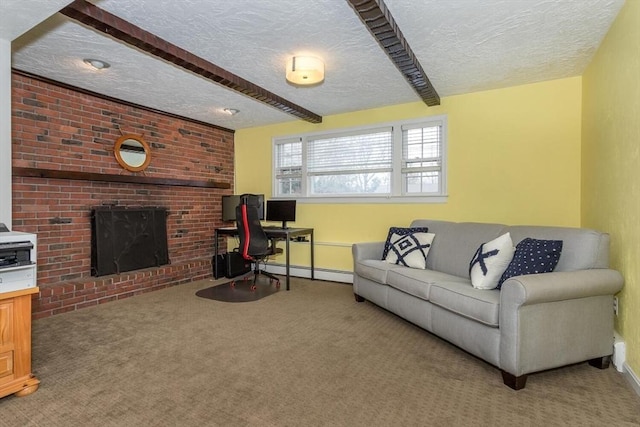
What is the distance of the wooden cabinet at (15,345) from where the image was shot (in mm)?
1937

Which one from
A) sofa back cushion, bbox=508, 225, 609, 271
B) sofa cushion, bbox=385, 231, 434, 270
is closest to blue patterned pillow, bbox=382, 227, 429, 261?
sofa cushion, bbox=385, 231, 434, 270

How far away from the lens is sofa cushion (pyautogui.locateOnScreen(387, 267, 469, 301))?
280 cm

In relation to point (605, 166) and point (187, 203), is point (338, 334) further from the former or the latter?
point (187, 203)

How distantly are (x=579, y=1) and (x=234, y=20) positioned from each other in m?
2.20

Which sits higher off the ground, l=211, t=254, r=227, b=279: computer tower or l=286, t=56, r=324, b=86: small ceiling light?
l=286, t=56, r=324, b=86: small ceiling light

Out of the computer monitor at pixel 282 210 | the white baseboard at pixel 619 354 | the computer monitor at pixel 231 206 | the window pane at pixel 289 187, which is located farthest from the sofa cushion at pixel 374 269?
the computer monitor at pixel 231 206

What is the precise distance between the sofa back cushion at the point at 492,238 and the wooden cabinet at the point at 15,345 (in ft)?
10.4

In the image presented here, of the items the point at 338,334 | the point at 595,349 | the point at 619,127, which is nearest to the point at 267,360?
the point at 338,334

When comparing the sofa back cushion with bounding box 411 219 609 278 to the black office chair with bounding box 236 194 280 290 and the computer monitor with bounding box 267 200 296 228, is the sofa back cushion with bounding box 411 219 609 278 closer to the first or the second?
the computer monitor with bounding box 267 200 296 228

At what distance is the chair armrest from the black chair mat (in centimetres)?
269

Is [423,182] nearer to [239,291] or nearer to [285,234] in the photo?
[285,234]

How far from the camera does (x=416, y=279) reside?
2900 millimetres

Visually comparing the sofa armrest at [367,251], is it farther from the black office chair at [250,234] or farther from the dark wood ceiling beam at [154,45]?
the dark wood ceiling beam at [154,45]

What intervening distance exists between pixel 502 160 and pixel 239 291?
3.38 m
